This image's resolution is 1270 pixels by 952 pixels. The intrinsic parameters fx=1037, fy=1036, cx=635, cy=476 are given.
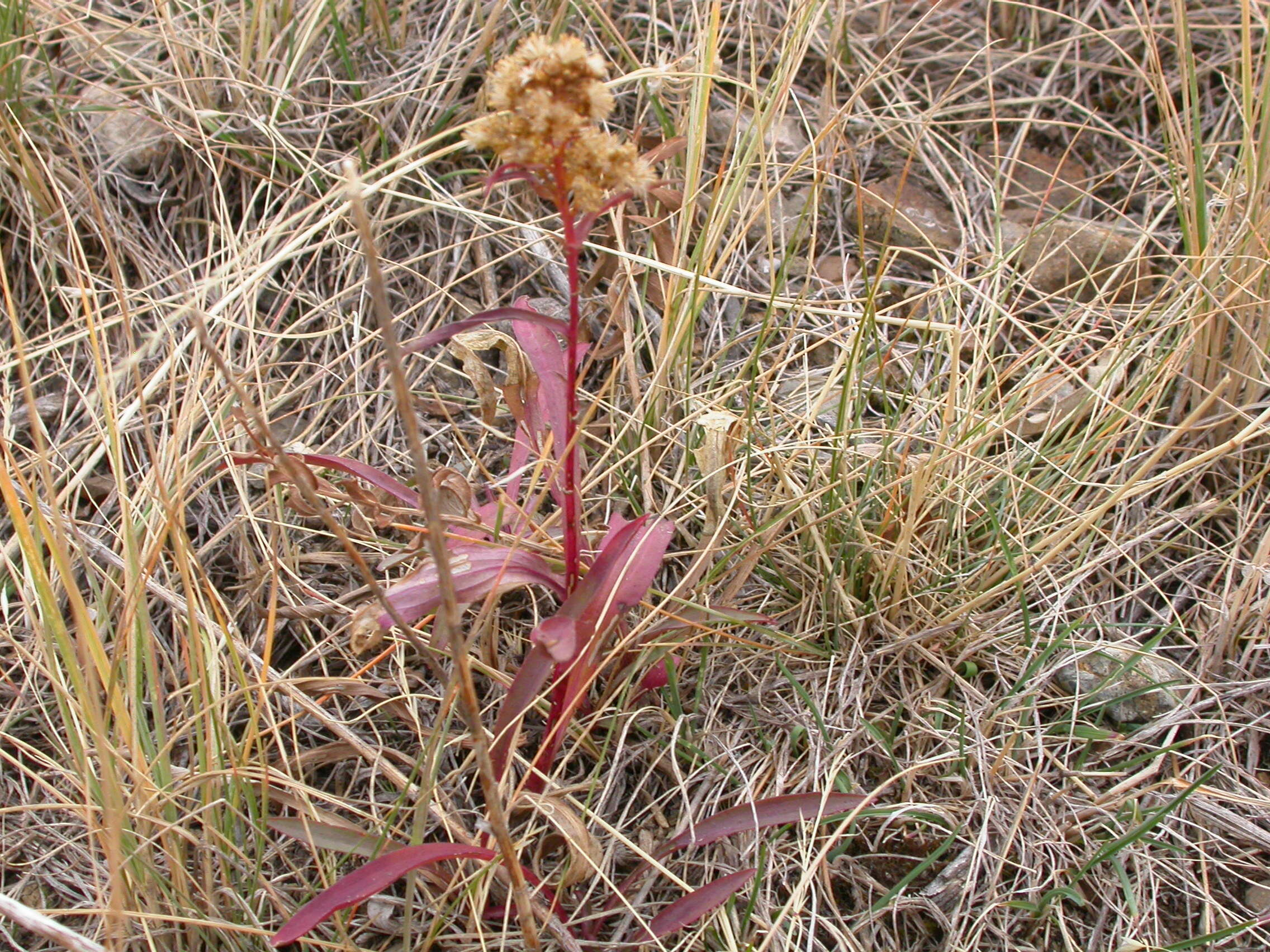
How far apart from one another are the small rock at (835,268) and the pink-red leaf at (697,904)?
1.16 m

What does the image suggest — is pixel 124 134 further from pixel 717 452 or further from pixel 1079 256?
pixel 1079 256

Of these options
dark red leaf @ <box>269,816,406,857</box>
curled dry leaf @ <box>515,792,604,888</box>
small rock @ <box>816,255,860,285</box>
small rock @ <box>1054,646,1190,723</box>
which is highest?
small rock @ <box>816,255,860,285</box>

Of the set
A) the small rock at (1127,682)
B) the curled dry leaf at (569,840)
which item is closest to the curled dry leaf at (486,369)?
the curled dry leaf at (569,840)

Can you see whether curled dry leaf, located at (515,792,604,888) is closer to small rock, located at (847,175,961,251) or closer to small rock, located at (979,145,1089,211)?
small rock, located at (847,175,961,251)

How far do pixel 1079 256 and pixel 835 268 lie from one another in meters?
0.47

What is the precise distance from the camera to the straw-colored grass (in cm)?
130

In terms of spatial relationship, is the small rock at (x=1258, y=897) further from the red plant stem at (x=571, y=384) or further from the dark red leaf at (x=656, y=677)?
the red plant stem at (x=571, y=384)

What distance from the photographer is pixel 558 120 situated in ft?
3.20

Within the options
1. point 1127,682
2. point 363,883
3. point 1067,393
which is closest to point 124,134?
point 363,883

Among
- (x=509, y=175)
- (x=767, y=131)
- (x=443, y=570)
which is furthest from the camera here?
(x=767, y=131)

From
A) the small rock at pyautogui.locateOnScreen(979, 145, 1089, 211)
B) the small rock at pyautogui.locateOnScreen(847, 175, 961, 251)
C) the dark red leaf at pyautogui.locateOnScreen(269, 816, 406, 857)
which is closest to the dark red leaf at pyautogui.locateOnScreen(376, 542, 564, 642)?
the dark red leaf at pyautogui.locateOnScreen(269, 816, 406, 857)

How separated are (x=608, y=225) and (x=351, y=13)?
79 cm

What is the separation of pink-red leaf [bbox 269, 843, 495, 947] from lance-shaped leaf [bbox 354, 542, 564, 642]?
0.83ft

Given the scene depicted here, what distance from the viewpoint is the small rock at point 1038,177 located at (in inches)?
82.7
